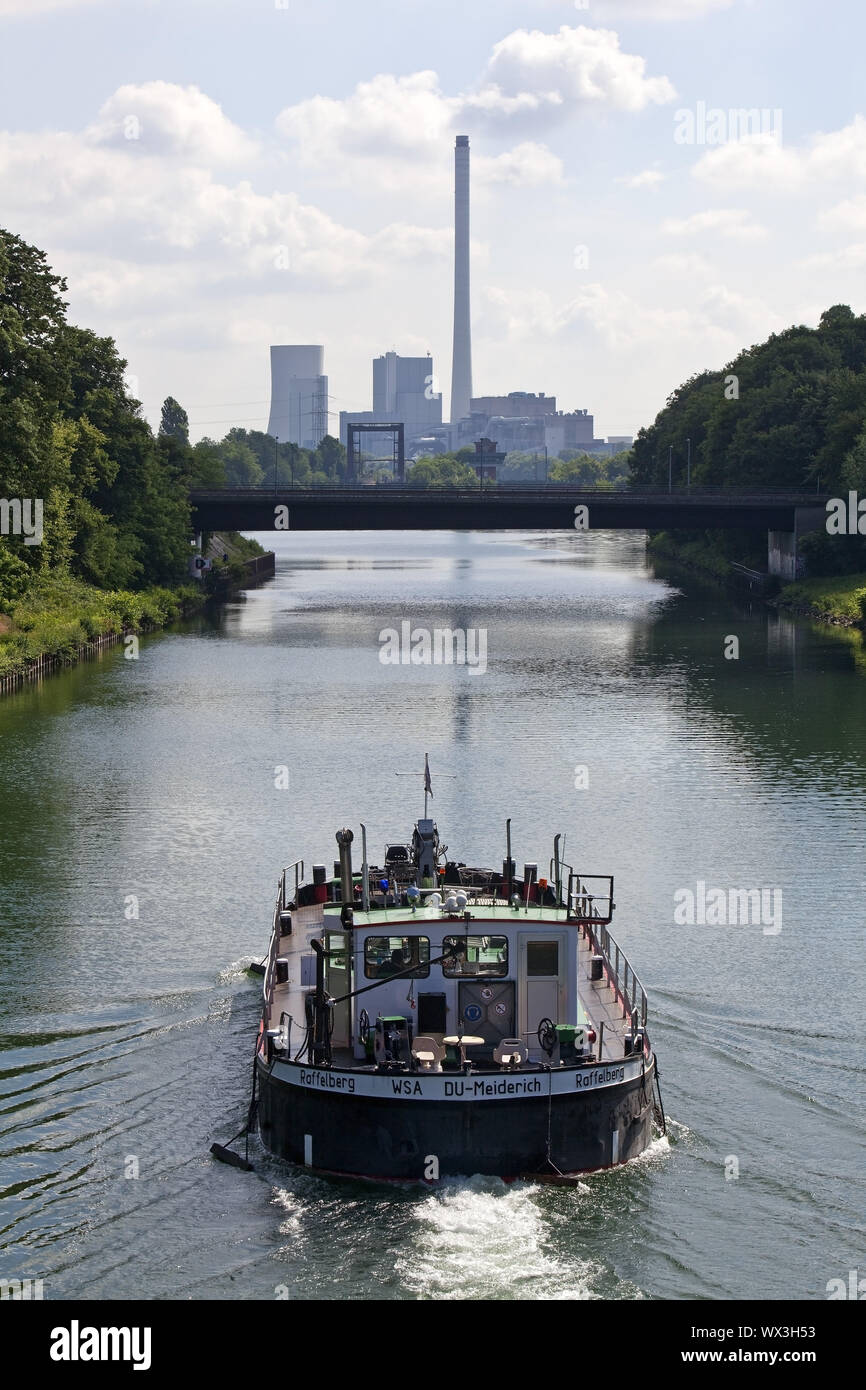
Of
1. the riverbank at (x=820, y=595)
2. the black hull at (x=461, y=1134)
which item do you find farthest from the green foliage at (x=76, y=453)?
the black hull at (x=461, y=1134)

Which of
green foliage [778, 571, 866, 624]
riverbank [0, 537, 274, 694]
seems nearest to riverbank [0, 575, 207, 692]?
riverbank [0, 537, 274, 694]

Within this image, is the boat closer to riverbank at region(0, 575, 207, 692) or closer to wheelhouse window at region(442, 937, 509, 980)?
wheelhouse window at region(442, 937, 509, 980)

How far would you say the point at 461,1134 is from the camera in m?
26.9

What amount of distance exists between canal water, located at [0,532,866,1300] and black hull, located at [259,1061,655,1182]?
1.37 ft

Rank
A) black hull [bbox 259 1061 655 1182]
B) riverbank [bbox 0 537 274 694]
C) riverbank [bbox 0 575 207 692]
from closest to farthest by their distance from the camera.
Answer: black hull [bbox 259 1061 655 1182], riverbank [bbox 0 575 207 692], riverbank [bbox 0 537 274 694]

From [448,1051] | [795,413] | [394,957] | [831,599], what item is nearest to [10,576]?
[831,599]

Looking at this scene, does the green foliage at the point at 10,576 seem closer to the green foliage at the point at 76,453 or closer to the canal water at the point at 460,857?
the green foliage at the point at 76,453

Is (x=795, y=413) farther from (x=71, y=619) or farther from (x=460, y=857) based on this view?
(x=460, y=857)

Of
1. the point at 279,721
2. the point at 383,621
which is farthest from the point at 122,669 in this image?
the point at 383,621

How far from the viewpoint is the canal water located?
83.6 feet

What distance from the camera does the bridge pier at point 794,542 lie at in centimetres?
12444

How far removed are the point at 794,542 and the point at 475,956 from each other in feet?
332

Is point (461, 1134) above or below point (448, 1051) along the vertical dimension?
below

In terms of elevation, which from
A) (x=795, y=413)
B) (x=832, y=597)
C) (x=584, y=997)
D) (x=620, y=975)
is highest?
(x=795, y=413)
